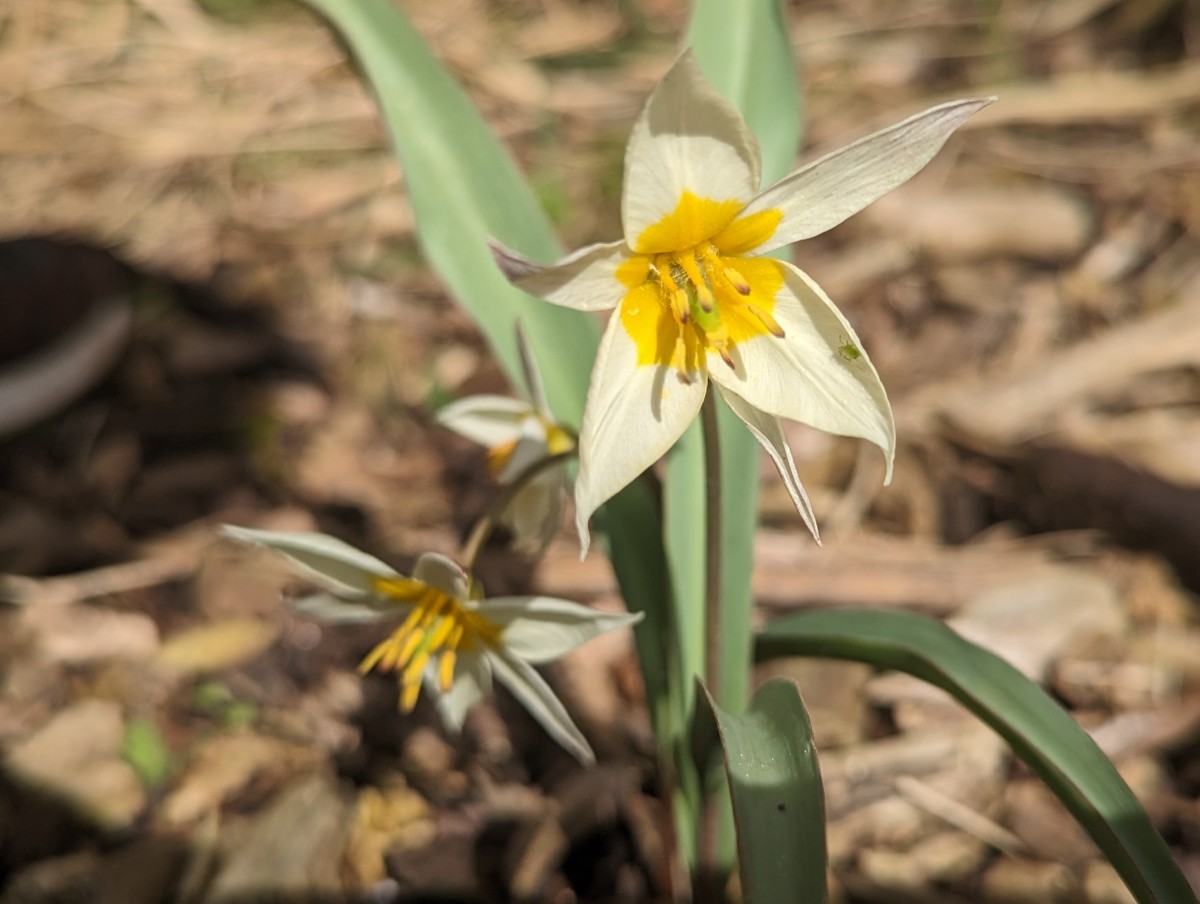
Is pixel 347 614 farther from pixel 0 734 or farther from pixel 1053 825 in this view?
pixel 1053 825

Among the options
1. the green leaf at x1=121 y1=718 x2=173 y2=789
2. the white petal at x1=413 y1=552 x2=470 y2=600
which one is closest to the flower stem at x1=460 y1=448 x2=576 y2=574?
the white petal at x1=413 y1=552 x2=470 y2=600

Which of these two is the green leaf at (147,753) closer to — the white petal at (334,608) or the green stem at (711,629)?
the white petal at (334,608)

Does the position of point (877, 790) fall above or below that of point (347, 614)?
below

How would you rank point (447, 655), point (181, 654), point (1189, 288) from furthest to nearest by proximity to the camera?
point (1189, 288), point (181, 654), point (447, 655)

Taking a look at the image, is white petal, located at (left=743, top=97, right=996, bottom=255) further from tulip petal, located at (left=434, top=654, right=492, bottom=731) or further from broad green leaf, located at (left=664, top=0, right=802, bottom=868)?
tulip petal, located at (left=434, top=654, right=492, bottom=731)

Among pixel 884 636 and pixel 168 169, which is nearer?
pixel 884 636

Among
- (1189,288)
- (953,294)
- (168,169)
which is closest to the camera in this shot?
(1189,288)

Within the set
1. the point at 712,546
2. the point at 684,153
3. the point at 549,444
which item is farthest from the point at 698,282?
the point at 549,444

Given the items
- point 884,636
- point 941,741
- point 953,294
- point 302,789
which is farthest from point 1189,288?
point 302,789
